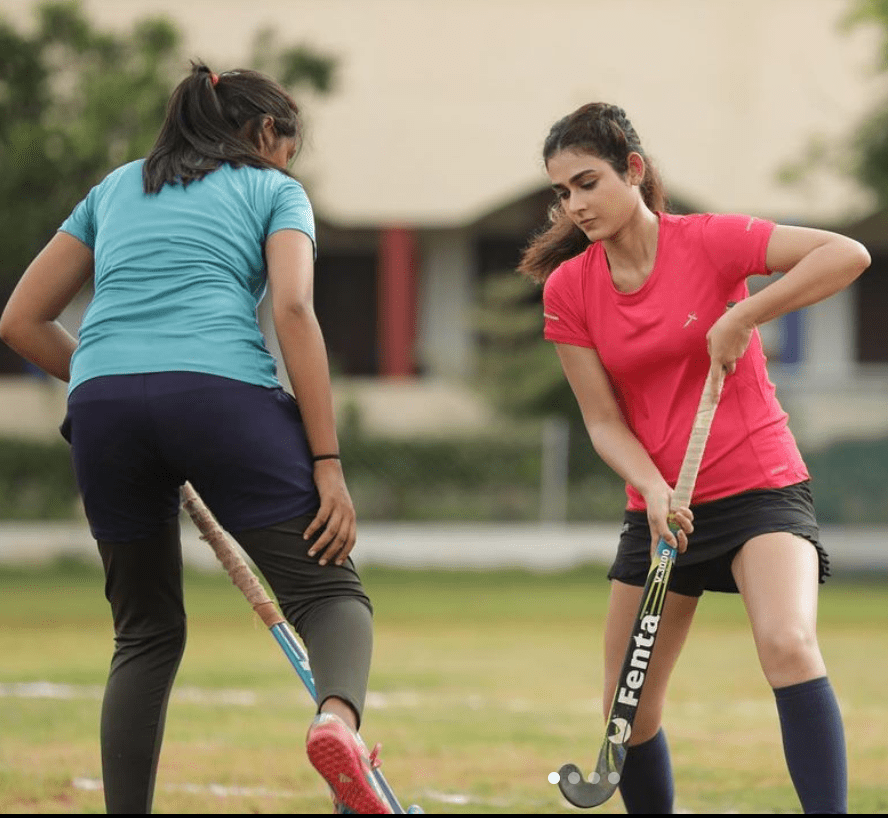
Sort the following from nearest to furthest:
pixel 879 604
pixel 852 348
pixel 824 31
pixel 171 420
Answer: pixel 171 420, pixel 879 604, pixel 824 31, pixel 852 348

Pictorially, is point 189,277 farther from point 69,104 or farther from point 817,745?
point 69,104

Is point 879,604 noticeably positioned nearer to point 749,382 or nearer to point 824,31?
point 824,31

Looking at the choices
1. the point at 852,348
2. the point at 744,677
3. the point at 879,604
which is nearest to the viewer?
the point at 744,677

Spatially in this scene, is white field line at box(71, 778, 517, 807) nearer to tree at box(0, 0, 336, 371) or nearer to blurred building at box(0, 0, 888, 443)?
tree at box(0, 0, 336, 371)

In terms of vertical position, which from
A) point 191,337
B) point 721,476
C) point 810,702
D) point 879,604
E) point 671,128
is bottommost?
point 879,604

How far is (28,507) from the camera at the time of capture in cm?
1852

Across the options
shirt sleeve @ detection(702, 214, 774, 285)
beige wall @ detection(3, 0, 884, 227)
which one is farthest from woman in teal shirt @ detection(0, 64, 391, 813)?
beige wall @ detection(3, 0, 884, 227)

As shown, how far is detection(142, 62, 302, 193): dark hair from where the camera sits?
13.7 ft

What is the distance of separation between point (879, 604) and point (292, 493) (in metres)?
11.6

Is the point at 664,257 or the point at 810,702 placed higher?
the point at 664,257

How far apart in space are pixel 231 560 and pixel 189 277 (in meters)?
0.74

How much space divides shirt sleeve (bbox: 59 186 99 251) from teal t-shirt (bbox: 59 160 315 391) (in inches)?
4.6

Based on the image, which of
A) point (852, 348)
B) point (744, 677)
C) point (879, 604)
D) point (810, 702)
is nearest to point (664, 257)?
point (810, 702)

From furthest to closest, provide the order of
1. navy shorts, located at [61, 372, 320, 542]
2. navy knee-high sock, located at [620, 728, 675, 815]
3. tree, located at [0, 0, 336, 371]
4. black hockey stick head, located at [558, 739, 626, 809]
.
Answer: tree, located at [0, 0, 336, 371] < navy knee-high sock, located at [620, 728, 675, 815] < black hockey stick head, located at [558, 739, 626, 809] < navy shorts, located at [61, 372, 320, 542]
